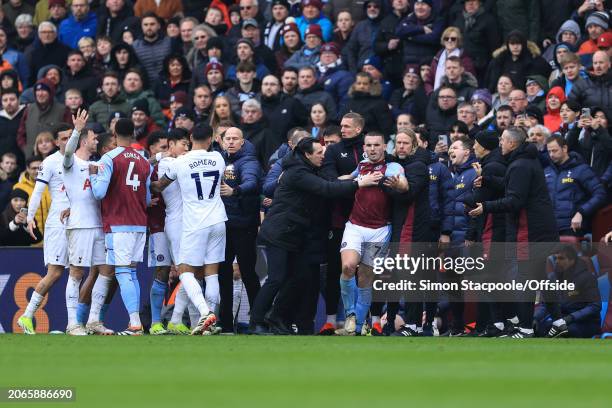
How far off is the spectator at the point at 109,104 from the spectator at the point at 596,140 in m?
7.83

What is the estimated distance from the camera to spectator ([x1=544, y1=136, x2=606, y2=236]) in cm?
1709

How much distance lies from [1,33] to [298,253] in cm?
1127

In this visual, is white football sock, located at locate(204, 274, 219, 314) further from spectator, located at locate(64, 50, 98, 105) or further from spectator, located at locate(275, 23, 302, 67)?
spectator, located at locate(64, 50, 98, 105)

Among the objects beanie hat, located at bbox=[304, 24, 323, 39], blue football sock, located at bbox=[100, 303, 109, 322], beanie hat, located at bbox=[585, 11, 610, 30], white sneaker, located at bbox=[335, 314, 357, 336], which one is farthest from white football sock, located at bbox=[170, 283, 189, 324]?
beanie hat, located at bbox=[585, 11, 610, 30]

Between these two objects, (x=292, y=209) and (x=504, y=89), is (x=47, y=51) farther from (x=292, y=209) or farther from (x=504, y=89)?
(x=292, y=209)

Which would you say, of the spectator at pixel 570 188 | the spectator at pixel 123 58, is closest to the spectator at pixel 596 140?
the spectator at pixel 570 188

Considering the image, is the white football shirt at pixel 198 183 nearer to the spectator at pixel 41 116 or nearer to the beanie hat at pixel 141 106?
the beanie hat at pixel 141 106

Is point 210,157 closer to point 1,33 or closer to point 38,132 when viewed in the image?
point 38,132

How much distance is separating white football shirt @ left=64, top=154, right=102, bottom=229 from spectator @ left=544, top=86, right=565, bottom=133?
6.40 metres

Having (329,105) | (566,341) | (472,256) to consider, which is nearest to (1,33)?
(329,105)

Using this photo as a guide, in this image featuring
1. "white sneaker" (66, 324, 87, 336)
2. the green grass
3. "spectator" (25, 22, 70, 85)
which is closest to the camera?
the green grass

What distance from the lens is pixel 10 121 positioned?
2328cm

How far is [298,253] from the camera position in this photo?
1658 cm

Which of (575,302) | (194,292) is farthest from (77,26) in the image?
(575,302)
